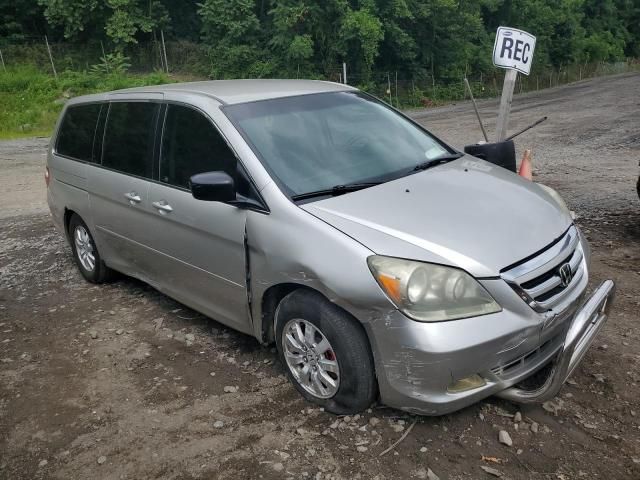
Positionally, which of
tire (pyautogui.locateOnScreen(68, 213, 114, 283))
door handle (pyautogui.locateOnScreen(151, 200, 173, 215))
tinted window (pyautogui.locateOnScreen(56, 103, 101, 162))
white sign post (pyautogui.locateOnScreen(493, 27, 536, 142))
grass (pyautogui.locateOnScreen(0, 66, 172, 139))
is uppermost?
white sign post (pyautogui.locateOnScreen(493, 27, 536, 142))

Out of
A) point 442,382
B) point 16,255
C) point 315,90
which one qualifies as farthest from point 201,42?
point 442,382

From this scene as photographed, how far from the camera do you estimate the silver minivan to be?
2.65 metres

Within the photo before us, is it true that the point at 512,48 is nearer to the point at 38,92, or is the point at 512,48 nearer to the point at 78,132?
the point at 78,132

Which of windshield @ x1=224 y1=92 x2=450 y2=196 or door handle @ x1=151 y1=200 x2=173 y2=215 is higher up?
windshield @ x1=224 y1=92 x2=450 y2=196

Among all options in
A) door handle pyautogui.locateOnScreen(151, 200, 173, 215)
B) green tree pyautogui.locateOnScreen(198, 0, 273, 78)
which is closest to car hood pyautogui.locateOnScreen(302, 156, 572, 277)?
door handle pyautogui.locateOnScreen(151, 200, 173, 215)

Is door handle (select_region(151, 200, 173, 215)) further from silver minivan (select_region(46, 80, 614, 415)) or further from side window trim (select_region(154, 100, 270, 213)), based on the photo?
side window trim (select_region(154, 100, 270, 213))

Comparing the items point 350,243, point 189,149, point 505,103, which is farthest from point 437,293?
point 505,103

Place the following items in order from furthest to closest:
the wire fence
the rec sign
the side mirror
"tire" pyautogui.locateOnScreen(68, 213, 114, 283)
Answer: the wire fence, the rec sign, "tire" pyautogui.locateOnScreen(68, 213, 114, 283), the side mirror

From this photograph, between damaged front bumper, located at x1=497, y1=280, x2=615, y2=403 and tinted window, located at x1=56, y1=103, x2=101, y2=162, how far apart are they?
12.5 feet

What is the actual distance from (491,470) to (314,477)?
2.68 ft

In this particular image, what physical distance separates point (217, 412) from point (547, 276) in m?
1.92

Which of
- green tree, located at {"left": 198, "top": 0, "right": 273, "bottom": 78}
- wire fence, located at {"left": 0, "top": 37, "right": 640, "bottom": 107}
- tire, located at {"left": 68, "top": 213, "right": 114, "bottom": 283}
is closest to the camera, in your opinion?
tire, located at {"left": 68, "top": 213, "right": 114, "bottom": 283}

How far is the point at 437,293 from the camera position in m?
2.65

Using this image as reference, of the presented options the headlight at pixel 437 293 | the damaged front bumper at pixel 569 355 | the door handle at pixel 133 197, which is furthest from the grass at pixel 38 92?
the damaged front bumper at pixel 569 355
